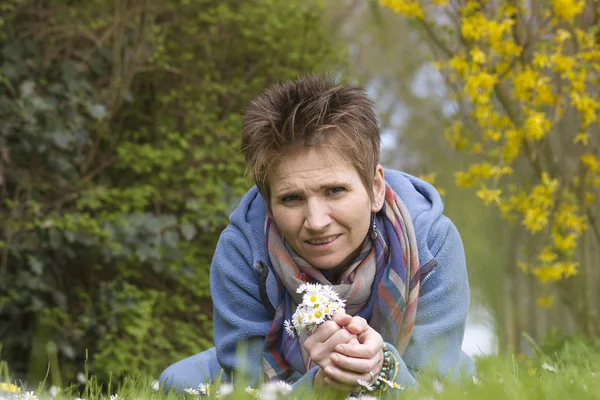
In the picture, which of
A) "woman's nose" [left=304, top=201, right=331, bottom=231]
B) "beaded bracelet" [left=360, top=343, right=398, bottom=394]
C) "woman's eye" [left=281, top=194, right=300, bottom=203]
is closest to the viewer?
"beaded bracelet" [left=360, top=343, right=398, bottom=394]

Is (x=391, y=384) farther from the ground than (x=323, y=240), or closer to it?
closer to it

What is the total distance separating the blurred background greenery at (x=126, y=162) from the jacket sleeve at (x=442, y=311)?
1.28 metres

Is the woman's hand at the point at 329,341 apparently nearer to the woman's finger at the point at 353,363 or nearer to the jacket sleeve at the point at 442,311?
the woman's finger at the point at 353,363

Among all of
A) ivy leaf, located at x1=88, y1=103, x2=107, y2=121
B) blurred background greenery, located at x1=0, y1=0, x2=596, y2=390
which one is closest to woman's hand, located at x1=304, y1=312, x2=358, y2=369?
blurred background greenery, located at x1=0, y1=0, x2=596, y2=390

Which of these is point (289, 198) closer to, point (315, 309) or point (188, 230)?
point (315, 309)

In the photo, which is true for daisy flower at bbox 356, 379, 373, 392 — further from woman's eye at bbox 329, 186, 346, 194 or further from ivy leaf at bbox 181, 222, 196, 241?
ivy leaf at bbox 181, 222, 196, 241

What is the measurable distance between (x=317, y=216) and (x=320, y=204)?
1.9 inches

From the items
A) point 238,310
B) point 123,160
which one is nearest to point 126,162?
point 123,160

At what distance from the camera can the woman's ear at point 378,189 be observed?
279 cm

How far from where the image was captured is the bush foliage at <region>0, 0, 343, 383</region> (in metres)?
4.53

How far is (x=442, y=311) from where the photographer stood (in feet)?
9.14

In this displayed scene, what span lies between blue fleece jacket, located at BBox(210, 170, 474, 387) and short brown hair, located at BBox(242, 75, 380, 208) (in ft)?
0.90

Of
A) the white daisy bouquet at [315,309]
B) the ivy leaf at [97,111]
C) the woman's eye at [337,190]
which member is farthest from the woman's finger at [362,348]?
the ivy leaf at [97,111]

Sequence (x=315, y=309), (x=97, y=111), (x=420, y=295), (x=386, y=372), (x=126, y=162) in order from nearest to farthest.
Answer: (x=315, y=309) < (x=386, y=372) < (x=420, y=295) < (x=97, y=111) < (x=126, y=162)
